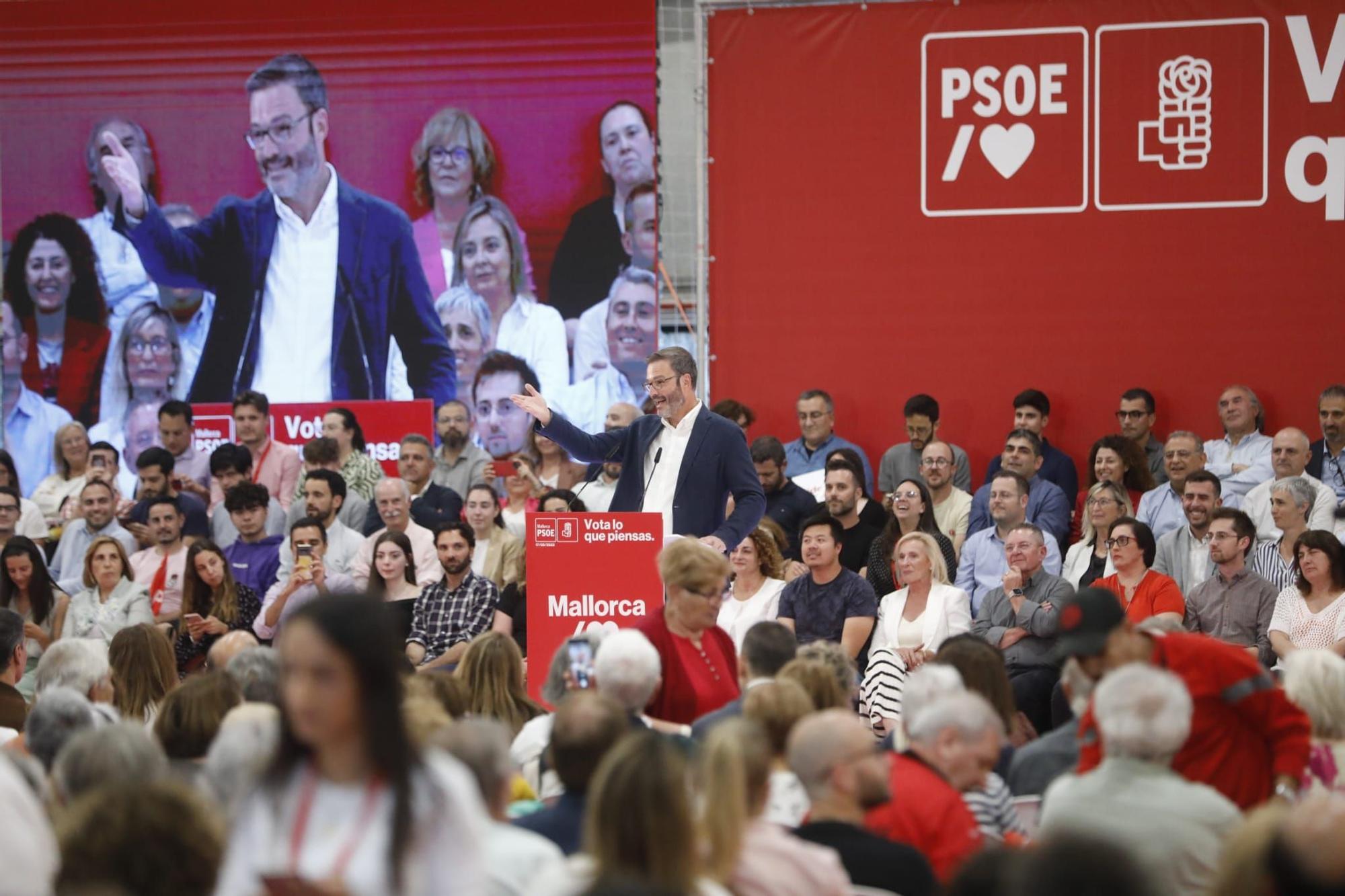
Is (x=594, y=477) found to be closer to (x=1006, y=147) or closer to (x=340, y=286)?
(x=340, y=286)

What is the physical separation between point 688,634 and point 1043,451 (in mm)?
4772

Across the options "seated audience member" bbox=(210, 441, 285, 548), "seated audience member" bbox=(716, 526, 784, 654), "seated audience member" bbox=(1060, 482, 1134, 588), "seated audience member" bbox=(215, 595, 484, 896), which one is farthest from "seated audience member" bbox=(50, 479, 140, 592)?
"seated audience member" bbox=(215, 595, 484, 896)

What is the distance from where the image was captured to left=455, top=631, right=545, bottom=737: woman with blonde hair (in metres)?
5.23

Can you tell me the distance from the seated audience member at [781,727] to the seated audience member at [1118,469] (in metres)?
5.04

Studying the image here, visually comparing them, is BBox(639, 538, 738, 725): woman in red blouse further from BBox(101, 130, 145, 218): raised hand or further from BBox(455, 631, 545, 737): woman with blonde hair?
BBox(101, 130, 145, 218): raised hand

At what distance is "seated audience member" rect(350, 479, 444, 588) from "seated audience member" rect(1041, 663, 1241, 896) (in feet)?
17.6

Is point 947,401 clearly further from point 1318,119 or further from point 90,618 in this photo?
point 90,618

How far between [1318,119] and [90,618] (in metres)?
7.12

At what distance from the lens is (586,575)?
614 cm

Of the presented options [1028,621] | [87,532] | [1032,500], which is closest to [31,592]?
[87,532]

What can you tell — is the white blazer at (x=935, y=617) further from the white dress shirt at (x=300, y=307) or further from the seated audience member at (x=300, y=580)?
the white dress shirt at (x=300, y=307)

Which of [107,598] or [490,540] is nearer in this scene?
[107,598]

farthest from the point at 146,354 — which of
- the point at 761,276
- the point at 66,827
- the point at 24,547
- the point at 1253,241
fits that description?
the point at 66,827

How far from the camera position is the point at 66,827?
261 centimetres
